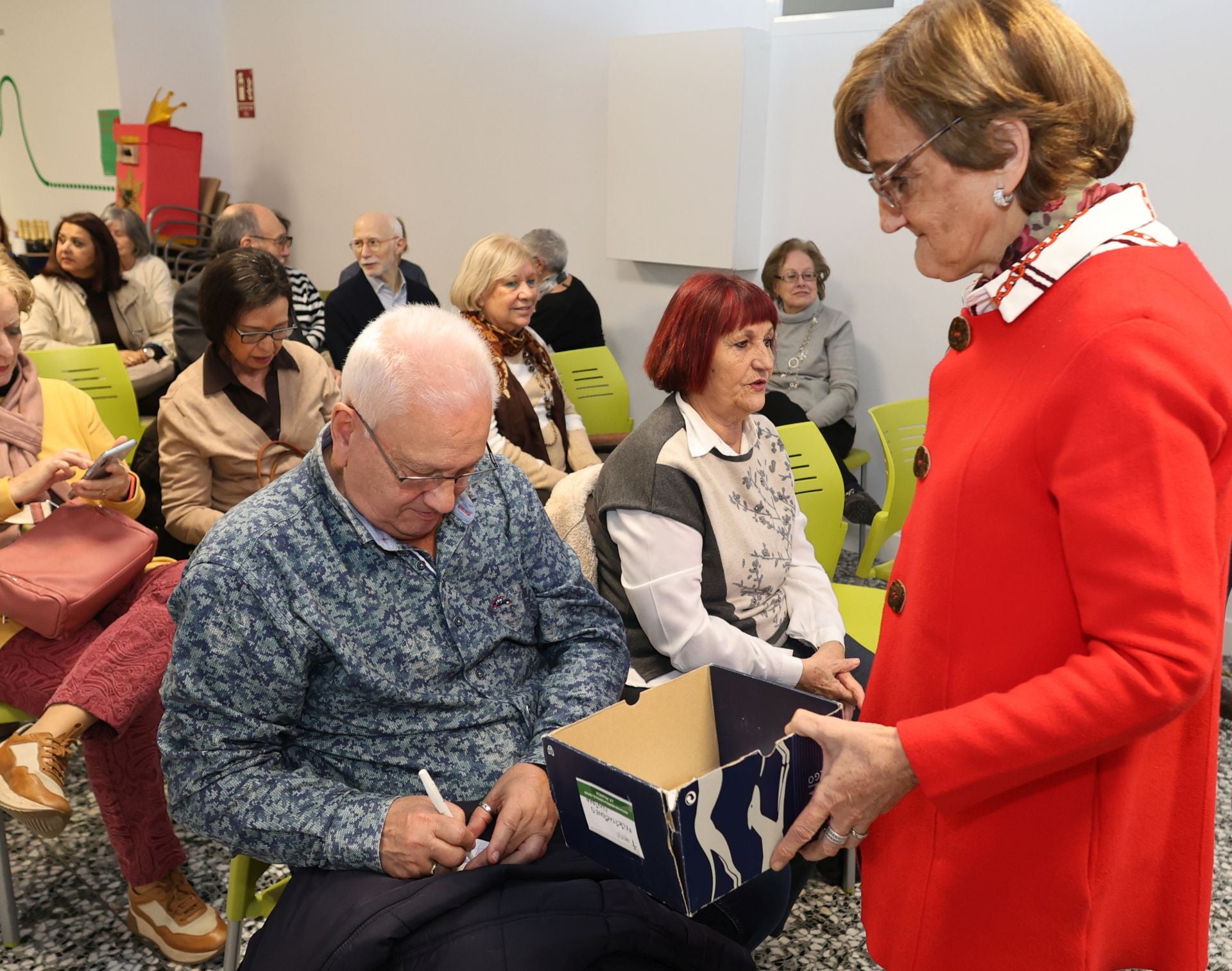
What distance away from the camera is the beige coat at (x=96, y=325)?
14.4 ft

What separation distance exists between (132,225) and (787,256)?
12.1 feet

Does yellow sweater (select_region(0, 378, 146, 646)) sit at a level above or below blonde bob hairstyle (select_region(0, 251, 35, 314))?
below

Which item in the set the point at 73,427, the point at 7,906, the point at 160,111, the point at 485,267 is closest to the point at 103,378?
the point at 73,427

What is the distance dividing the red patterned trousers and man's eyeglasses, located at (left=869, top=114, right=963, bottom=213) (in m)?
1.73

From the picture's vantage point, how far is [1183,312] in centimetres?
91

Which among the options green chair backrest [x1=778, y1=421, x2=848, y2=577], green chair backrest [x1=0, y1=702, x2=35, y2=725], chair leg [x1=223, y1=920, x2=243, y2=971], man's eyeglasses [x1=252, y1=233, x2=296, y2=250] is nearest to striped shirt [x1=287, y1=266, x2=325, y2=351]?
man's eyeglasses [x1=252, y1=233, x2=296, y2=250]

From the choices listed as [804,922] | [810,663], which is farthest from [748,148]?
[804,922]

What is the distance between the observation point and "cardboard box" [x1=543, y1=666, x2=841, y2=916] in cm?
113

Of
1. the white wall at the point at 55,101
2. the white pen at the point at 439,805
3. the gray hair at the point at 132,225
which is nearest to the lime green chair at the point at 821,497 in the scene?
the white pen at the point at 439,805

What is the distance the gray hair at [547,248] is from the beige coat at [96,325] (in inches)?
71.7

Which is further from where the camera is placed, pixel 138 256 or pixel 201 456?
pixel 138 256

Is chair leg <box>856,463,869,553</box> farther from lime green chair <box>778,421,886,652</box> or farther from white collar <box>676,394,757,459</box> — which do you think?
white collar <box>676,394,757,459</box>

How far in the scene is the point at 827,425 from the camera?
4645mm

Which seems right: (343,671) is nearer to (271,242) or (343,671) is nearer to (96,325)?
(96,325)
